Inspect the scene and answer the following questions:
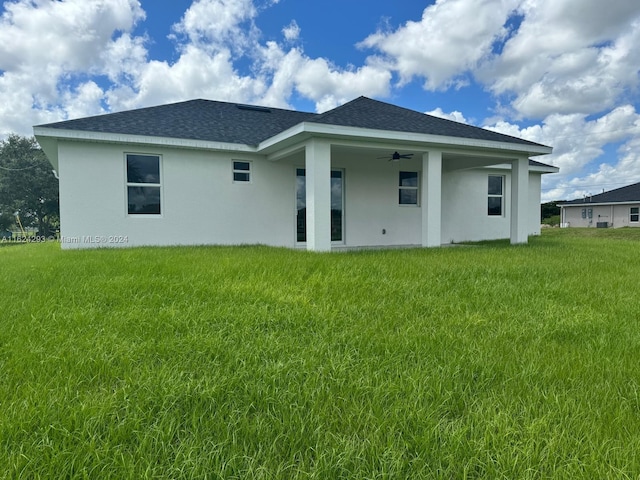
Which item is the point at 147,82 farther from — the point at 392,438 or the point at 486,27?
the point at 392,438

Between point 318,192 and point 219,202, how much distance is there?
354cm

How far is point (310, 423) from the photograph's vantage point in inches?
77.2

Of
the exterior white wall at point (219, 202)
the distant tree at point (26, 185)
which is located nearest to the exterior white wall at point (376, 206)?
the exterior white wall at point (219, 202)

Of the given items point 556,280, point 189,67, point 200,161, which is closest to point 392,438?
point 556,280

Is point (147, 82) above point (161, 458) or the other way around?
above

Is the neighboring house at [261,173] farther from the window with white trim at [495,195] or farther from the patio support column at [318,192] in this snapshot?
the window with white trim at [495,195]

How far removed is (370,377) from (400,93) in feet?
56.3

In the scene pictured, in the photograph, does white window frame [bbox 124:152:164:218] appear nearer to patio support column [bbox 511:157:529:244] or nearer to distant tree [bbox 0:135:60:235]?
patio support column [bbox 511:157:529:244]

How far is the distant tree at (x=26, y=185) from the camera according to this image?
26.2 metres

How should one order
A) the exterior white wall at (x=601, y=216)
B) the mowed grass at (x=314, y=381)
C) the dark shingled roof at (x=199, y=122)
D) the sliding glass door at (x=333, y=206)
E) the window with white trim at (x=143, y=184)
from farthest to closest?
the exterior white wall at (x=601, y=216), the sliding glass door at (x=333, y=206), the window with white trim at (x=143, y=184), the dark shingled roof at (x=199, y=122), the mowed grass at (x=314, y=381)

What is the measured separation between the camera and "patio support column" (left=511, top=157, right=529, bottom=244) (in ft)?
36.1

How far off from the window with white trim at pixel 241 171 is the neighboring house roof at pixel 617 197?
3213 cm

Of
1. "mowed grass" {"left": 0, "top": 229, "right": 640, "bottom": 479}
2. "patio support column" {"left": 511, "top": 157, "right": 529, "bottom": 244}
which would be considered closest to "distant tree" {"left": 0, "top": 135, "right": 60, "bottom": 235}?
"mowed grass" {"left": 0, "top": 229, "right": 640, "bottom": 479}

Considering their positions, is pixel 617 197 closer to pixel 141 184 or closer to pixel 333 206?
pixel 333 206
